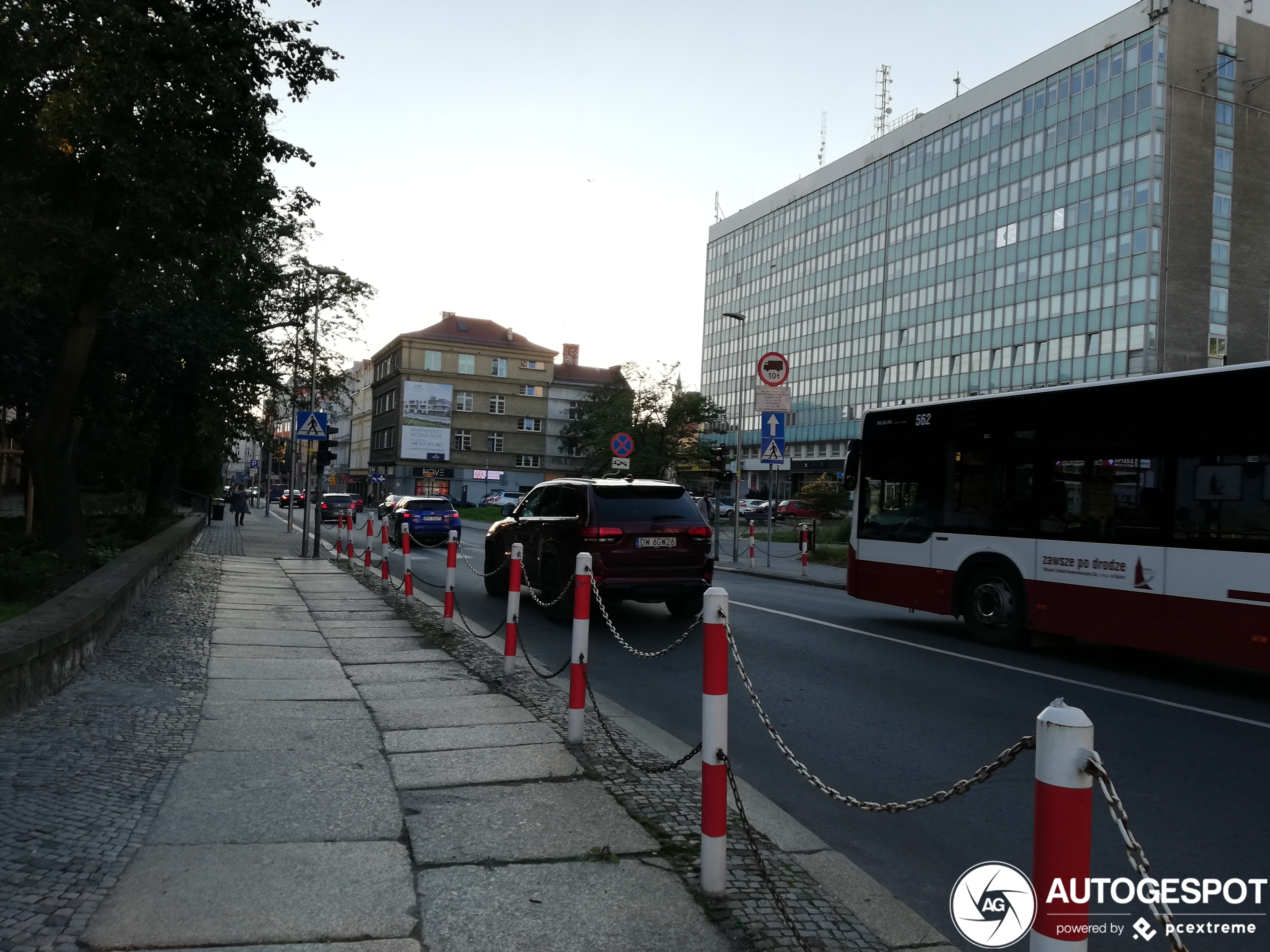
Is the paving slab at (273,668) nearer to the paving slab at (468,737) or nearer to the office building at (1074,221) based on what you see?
the paving slab at (468,737)

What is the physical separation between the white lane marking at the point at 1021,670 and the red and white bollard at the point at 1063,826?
6.51m

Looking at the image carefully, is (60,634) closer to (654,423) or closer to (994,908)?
(994,908)

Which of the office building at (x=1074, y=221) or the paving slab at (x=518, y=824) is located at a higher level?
the office building at (x=1074, y=221)

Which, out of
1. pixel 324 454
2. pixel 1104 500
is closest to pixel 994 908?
pixel 1104 500

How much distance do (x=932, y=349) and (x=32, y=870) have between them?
7590 centimetres

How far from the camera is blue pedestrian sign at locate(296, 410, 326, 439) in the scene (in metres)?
23.2

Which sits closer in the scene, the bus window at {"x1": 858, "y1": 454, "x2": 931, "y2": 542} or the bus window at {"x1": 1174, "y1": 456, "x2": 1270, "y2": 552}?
the bus window at {"x1": 1174, "y1": 456, "x2": 1270, "y2": 552}

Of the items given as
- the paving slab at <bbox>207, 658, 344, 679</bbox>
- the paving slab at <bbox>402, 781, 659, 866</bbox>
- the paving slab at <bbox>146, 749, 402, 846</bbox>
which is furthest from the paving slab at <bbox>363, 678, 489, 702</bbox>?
the paving slab at <bbox>402, 781, 659, 866</bbox>

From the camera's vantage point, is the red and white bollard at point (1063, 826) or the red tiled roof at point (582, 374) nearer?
the red and white bollard at point (1063, 826)

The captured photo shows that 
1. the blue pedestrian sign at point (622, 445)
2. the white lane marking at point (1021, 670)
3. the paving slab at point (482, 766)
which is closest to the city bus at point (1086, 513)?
the white lane marking at point (1021, 670)

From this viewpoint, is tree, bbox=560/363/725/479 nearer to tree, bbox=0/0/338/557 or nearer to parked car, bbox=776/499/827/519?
parked car, bbox=776/499/827/519

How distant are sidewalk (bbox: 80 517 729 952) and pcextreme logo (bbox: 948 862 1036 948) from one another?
99 cm

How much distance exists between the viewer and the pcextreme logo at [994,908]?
144 inches

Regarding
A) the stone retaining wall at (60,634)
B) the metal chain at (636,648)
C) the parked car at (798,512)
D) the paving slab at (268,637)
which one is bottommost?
the paving slab at (268,637)
